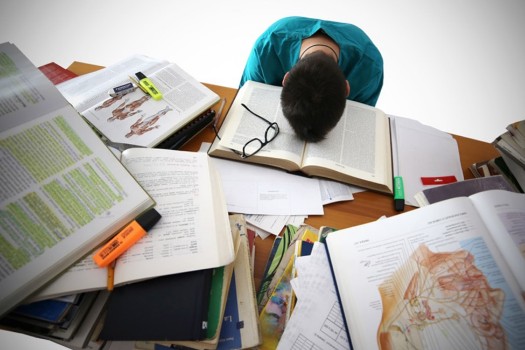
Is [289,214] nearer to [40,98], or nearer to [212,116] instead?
[212,116]

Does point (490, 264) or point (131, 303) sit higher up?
point (131, 303)

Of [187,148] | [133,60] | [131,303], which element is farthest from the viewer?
[133,60]

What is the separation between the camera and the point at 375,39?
224cm

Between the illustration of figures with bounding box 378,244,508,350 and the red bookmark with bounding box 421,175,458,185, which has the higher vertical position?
the illustration of figures with bounding box 378,244,508,350

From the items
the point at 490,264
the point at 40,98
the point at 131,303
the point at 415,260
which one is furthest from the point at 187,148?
the point at 490,264

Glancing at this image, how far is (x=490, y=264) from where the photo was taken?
0.47 metres

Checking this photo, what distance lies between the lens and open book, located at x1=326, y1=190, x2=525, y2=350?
0.44 metres

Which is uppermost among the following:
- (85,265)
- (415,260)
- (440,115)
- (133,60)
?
(133,60)

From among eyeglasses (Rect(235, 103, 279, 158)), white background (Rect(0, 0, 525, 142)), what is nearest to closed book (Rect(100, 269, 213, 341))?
eyeglasses (Rect(235, 103, 279, 158))

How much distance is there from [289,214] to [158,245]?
34 centimetres

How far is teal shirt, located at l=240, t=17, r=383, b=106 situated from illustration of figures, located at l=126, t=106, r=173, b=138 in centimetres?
50

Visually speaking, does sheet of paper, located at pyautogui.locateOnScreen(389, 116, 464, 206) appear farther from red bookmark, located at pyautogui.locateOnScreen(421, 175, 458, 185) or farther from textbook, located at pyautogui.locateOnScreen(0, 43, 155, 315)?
textbook, located at pyautogui.locateOnScreen(0, 43, 155, 315)

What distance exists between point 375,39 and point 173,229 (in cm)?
245

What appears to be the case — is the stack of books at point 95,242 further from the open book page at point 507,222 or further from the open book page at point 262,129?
the open book page at point 507,222
